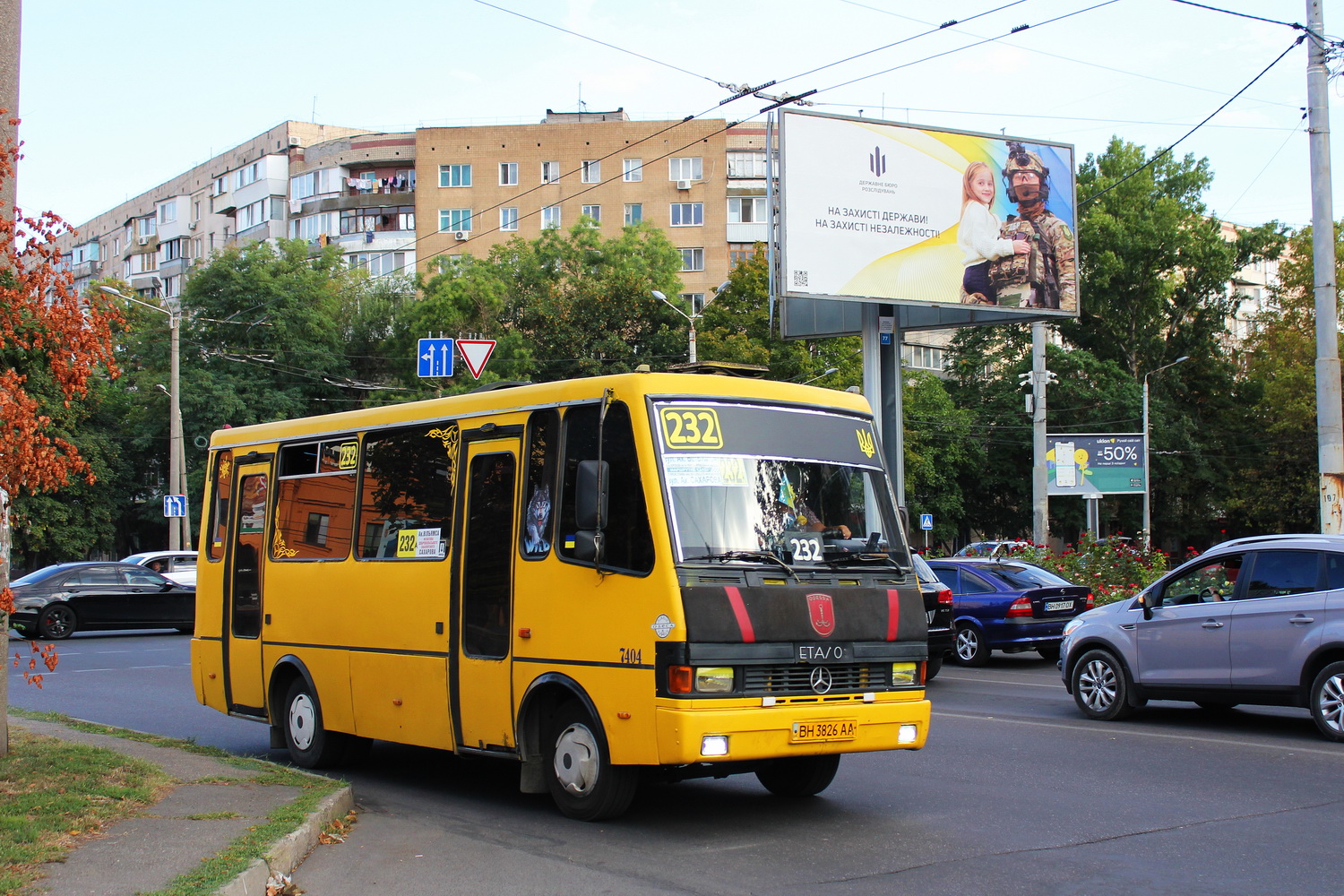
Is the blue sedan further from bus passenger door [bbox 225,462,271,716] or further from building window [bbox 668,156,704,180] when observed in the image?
building window [bbox 668,156,704,180]

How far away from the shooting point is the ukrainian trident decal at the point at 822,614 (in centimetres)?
781

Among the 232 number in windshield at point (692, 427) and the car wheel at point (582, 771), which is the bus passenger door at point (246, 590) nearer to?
the car wheel at point (582, 771)

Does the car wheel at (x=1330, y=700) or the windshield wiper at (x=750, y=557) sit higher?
the windshield wiper at (x=750, y=557)

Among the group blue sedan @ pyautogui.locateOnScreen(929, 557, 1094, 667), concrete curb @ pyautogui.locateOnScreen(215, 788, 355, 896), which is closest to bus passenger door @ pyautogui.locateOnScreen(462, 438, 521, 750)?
concrete curb @ pyautogui.locateOnScreen(215, 788, 355, 896)

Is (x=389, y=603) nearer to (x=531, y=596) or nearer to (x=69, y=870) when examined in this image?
(x=531, y=596)

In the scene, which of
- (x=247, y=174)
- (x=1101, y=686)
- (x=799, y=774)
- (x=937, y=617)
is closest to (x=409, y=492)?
(x=799, y=774)

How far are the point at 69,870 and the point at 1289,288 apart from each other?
6549cm

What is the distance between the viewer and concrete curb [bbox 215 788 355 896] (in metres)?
6.17

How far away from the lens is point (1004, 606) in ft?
62.5

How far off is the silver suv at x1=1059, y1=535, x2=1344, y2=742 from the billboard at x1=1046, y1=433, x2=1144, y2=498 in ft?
91.0

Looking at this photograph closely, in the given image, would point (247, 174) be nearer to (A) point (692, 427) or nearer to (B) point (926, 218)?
(B) point (926, 218)

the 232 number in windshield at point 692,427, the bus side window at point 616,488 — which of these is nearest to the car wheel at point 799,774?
the bus side window at point 616,488

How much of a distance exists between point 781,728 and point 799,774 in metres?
1.57

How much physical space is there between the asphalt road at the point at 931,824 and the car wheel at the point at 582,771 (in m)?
0.15
